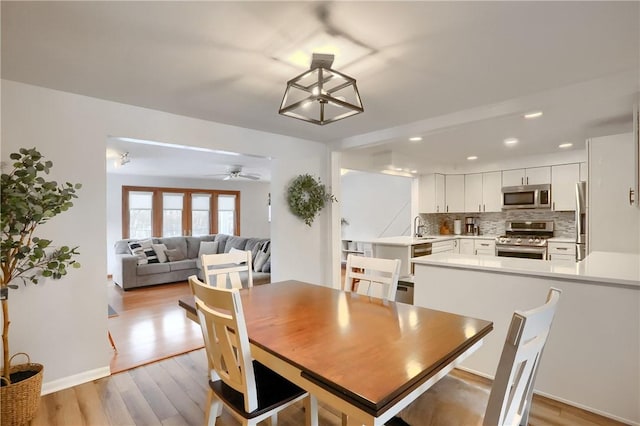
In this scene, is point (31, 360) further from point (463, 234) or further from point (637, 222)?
point (463, 234)

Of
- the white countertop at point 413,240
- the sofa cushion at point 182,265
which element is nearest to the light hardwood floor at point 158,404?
the white countertop at point 413,240

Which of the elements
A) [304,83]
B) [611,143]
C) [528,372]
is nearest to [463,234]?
[611,143]

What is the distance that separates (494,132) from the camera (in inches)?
145

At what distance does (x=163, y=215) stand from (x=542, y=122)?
7461mm

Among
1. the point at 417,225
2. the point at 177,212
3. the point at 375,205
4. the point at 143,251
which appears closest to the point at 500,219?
the point at 417,225

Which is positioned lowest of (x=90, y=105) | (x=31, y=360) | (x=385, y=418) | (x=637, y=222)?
(x=31, y=360)

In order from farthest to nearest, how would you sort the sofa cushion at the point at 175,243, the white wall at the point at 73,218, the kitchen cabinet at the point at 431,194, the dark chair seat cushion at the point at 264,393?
the sofa cushion at the point at 175,243, the kitchen cabinet at the point at 431,194, the white wall at the point at 73,218, the dark chair seat cushion at the point at 264,393

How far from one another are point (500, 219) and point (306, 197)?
3985mm

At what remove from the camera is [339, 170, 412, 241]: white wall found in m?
7.56

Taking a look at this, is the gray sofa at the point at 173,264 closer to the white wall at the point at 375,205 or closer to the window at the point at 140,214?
the window at the point at 140,214

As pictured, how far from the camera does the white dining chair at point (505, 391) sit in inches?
35.9

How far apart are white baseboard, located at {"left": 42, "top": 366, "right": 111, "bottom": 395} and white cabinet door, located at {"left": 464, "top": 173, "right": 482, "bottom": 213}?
5820mm

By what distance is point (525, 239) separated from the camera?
17.1ft

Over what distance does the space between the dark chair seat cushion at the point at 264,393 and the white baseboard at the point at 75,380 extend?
1.62 meters
